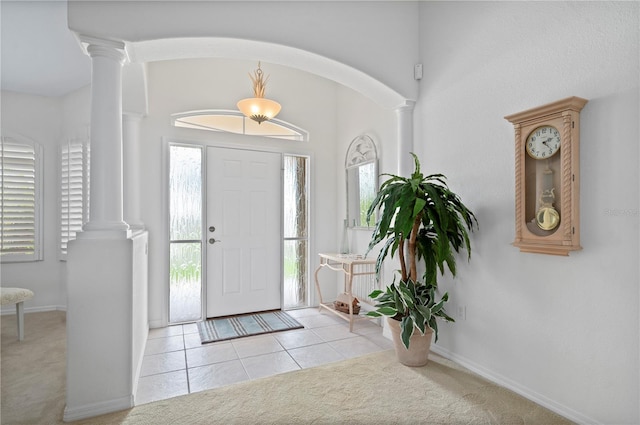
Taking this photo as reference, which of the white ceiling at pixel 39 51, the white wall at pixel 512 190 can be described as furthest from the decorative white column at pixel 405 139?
the white ceiling at pixel 39 51

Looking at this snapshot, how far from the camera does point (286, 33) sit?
2.61m

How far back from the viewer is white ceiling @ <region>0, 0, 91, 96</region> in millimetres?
2655

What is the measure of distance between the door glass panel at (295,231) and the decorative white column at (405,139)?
5.32 ft

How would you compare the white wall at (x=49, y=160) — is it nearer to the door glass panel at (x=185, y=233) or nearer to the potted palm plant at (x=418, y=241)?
the door glass panel at (x=185, y=233)

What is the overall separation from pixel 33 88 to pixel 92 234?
322 centimetres

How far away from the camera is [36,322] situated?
12.4 ft

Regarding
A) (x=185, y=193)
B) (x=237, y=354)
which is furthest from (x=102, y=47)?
(x=237, y=354)

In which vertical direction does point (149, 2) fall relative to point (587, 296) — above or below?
above

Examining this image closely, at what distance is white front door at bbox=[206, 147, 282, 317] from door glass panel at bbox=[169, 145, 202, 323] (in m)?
0.12

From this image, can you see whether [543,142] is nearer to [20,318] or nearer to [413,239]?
[413,239]

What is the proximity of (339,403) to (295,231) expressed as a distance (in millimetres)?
2569

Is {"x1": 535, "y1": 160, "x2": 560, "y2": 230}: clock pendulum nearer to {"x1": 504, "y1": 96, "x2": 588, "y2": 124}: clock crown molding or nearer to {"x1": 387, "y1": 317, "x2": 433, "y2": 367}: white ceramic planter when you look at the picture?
{"x1": 504, "y1": 96, "x2": 588, "y2": 124}: clock crown molding

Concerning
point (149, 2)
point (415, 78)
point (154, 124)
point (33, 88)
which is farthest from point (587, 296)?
point (33, 88)

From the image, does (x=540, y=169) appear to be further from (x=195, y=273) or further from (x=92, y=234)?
(x=195, y=273)
